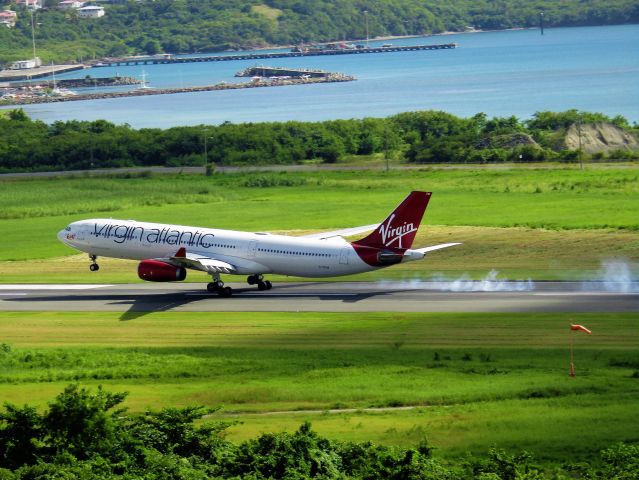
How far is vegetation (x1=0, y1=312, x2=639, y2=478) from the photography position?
149 feet

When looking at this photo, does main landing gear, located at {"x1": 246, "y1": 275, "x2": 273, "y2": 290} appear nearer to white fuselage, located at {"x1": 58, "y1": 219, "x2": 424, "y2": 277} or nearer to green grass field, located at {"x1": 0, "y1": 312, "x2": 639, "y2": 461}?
white fuselage, located at {"x1": 58, "y1": 219, "x2": 424, "y2": 277}

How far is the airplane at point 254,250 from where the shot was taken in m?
78.4

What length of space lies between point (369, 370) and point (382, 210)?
67.2m

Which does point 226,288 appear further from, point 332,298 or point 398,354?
point 398,354

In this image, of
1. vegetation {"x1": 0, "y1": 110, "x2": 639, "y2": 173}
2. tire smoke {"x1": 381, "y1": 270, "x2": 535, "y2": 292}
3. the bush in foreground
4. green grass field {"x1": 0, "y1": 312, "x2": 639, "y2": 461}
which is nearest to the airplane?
tire smoke {"x1": 381, "y1": 270, "x2": 535, "y2": 292}

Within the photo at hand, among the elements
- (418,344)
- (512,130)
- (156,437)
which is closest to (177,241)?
(418,344)

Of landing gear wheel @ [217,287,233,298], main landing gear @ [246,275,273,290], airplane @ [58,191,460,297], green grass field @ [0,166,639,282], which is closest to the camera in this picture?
airplane @ [58,191,460,297]

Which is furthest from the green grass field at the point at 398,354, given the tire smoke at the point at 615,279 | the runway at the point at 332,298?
the runway at the point at 332,298

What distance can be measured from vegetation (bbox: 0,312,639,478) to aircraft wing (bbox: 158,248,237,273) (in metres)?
4.94

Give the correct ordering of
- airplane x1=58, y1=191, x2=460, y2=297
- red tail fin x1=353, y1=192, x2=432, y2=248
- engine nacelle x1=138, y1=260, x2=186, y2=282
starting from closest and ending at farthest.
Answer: red tail fin x1=353, y1=192, x2=432, y2=248 < airplane x1=58, y1=191, x2=460, y2=297 < engine nacelle x1=138, y1=260, x2=186, y2=282

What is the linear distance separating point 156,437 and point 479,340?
89.9ft

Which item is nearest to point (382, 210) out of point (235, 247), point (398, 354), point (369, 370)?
point (235, 247)

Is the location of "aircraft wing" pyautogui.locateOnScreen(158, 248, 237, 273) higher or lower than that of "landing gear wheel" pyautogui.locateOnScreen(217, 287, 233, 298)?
higher

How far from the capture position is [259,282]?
85.8 m
